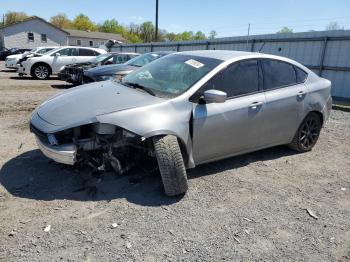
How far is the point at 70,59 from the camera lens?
16.0 metres

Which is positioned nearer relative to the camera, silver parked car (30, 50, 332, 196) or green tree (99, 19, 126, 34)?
silver parked car (30, 50, 332, 196)

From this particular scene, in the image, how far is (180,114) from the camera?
151 inches

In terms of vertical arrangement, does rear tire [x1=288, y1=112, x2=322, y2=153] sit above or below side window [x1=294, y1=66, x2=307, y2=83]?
below

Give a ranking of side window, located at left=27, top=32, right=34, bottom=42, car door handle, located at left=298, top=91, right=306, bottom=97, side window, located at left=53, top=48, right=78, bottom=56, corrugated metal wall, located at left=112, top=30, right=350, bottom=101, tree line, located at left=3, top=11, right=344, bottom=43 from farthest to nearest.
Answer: tree line, located at left=3, top=11, right=344, bottom=43 < side window, located at left=27, top=32, right=34, bottom=42 < side window, located at left=53, top=48, right=78, bottom=56 < corrugated metal wall, located at left=112, top=30, right=350, bottom=101 < car door handle, located at left=298, top=91, right=306, bottom=97

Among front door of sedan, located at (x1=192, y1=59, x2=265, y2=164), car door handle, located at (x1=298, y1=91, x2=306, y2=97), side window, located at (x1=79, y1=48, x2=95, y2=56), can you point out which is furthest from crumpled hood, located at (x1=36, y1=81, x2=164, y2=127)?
side window, located at (x1=79, y1=48, x2=95, y2=56)

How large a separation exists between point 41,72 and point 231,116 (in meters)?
13.7

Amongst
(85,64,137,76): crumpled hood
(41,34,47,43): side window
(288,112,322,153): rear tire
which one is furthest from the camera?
(41,34,47,43): side window

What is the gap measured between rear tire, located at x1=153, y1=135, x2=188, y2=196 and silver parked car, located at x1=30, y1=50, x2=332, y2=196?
0.01 m

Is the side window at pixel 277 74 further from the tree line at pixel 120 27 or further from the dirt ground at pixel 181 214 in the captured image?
the tree line at pixel 120 27

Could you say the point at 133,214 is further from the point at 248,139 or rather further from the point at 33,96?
the point at 33,96

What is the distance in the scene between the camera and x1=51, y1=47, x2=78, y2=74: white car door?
1580 centimetres

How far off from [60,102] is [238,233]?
8.59 feet

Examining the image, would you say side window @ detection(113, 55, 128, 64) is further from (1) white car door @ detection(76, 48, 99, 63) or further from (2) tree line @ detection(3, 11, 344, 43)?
(2) tree line @ detection(3, 11, 344, 43)

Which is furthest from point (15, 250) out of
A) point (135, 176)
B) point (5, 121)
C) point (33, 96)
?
point (33, 96)
